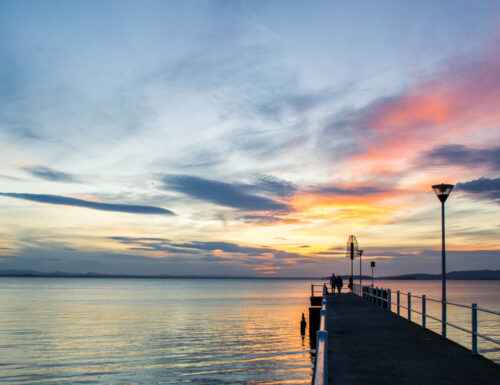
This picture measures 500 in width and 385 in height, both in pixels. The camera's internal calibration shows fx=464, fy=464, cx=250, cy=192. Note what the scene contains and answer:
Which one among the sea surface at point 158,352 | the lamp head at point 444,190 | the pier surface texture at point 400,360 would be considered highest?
the lamp head at point 444,190

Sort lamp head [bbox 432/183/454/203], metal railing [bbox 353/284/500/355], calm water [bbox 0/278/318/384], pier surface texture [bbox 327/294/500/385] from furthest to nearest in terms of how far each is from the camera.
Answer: calm water [bbox 0/278/318/384], lamp head [bbox 432/183/454/203], metal railing [bbox 353/284/500/355], pier surface texture [bbox 327/294/500/385]

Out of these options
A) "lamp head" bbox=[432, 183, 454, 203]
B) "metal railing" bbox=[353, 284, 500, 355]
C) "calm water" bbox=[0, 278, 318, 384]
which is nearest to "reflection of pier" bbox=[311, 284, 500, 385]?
"metal railing" bbox=[353, 284, 500, 355]

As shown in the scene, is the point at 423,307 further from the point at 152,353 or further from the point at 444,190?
the point at 152,353

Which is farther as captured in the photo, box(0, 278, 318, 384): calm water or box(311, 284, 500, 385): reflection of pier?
box(0, 278, 318, 384): calm water

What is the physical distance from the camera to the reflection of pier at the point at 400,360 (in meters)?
9.10

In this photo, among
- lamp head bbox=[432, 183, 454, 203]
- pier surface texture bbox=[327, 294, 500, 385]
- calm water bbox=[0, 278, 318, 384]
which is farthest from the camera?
calm water bbox=[0, 278, 318, 384]

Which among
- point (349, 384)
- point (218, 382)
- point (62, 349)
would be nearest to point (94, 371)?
point (218, 382)

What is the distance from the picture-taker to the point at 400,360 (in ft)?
36.0

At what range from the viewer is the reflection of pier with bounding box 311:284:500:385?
9.10m

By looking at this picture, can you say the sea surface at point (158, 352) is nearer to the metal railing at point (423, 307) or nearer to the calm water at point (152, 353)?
the calm water at point (152, 353)

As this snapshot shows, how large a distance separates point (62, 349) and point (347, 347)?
23.2 metres

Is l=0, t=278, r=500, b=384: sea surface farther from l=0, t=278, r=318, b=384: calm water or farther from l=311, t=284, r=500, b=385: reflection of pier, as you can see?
l=311, t=284, r=500, b=385: reflection of pier

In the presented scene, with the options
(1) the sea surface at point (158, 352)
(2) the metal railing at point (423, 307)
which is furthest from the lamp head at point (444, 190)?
(1) the sea surface at point (158, 352)

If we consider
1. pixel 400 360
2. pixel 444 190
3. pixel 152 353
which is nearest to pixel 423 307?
pixel 444 190
